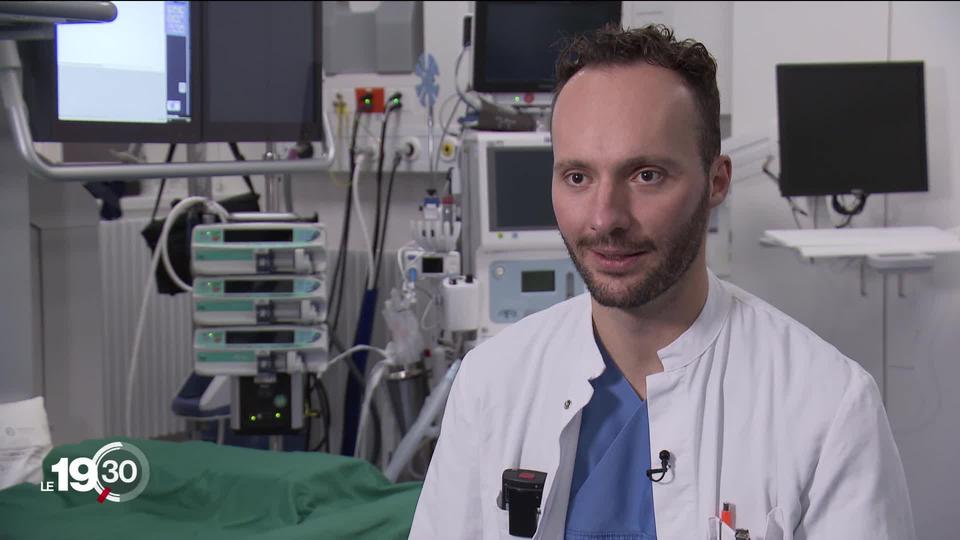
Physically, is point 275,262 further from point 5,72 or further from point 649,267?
point 649,267

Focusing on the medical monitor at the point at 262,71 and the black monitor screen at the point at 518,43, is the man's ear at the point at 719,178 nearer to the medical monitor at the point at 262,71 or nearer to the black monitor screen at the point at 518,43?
the medical monitor at the point at 262,71

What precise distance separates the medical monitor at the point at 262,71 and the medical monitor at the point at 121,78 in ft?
0.18

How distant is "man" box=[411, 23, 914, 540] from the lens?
1.32 meters

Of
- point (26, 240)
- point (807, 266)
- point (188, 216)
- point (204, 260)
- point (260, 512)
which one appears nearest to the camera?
point (260, 512)

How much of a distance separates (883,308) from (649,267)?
2400 millimetres

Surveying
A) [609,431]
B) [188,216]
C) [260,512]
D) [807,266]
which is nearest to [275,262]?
[188,216]

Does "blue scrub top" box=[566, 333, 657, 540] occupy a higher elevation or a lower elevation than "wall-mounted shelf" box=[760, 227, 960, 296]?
lower

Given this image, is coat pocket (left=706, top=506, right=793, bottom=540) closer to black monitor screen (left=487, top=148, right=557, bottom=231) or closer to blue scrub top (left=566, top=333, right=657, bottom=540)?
blue scrub top (left=566, top=333, right=657, bottom=540)

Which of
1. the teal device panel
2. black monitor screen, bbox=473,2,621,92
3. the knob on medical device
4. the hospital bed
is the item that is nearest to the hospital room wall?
black monitor screen, bbox=473,2,621,92

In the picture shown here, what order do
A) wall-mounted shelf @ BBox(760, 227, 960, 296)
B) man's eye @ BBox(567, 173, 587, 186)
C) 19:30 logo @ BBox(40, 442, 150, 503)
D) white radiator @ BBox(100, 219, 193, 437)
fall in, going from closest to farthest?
man's eye @ BBox(567, 173, 587, 186) < 19:30 logo @ BBox(40, 442, 150, 503) < wall-mounted shelf @ BBox(760, 227, 960, 296) < white radiator @ BBox(100, 219, 193, 437)

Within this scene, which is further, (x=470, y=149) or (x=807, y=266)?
(x=807, y=266)

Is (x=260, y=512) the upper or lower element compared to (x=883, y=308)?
lower

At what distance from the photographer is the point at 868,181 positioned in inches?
135

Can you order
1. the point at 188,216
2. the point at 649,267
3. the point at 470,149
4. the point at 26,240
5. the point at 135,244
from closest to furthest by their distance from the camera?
the point at 649,267 → the point at 26,240 → the point at 188,216 → the point at 470,149 → the point at 135,244
